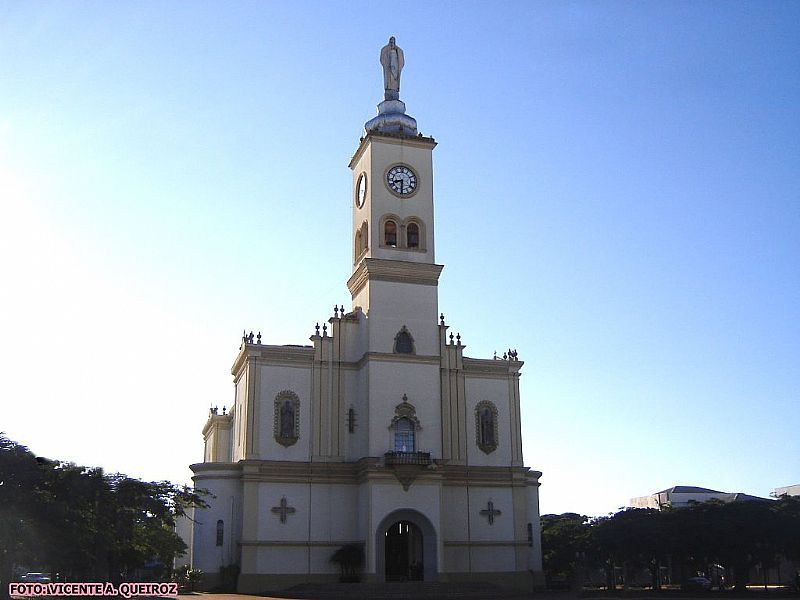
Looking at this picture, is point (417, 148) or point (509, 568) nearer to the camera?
point (509, 568)

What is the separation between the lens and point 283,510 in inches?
1655

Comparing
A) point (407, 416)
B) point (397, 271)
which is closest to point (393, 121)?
point (397, 271)

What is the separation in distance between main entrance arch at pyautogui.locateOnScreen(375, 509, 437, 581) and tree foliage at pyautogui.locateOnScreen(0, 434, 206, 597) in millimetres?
9193

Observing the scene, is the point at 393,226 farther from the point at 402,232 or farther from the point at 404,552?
the point at 404,552

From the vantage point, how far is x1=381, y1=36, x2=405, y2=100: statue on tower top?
4931cm

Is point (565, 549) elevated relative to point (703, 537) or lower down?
lower down

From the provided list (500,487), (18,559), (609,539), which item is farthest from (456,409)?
(18,559)

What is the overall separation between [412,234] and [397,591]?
17.3 metres

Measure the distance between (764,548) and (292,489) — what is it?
75.2 ft

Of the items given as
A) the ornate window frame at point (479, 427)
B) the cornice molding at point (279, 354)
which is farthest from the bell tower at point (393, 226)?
the ornate window frame at point (479, 427)

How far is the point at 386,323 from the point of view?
44219 millimetres

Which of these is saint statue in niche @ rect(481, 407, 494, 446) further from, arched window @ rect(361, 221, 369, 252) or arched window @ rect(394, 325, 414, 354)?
arched window @ rect(361, 221, 369, 252)

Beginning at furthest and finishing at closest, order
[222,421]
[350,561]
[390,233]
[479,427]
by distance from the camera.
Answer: [222,421]
[390,233]
[479,427]
[350,561]

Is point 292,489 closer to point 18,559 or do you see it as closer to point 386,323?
point 386,323
